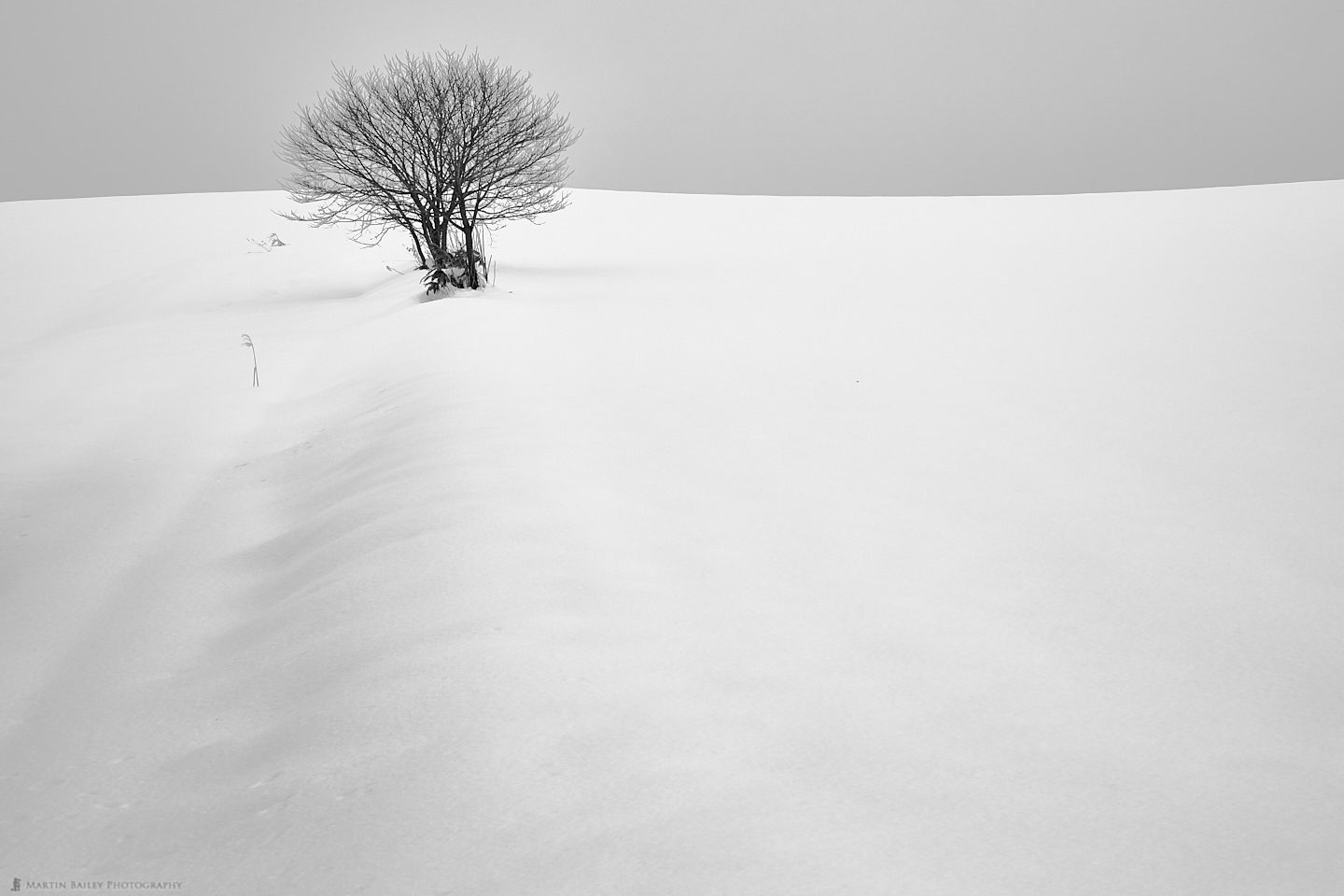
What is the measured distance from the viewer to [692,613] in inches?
128

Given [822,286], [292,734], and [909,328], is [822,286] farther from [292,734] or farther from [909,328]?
[292,734]

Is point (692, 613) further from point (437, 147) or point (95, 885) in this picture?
point (437, 147)

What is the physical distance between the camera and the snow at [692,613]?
216 centimetres

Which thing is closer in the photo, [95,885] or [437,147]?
[95,885]

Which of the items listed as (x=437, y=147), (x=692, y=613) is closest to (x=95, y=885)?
(x=692, y=613)

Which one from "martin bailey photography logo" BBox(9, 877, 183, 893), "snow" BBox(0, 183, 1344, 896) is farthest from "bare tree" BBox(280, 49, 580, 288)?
"martin bailey photography logo" BBox(9, 877, 183, 893)

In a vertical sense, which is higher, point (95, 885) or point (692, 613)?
point (692, 613)

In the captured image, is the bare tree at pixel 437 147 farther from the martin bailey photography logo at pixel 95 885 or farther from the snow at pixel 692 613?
the martin bailey photography logo at pixel 95 885

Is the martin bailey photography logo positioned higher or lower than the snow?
lower

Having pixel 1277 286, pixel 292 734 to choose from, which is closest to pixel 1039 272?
pixel 1277 286

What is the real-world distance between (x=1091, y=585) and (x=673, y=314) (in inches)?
251

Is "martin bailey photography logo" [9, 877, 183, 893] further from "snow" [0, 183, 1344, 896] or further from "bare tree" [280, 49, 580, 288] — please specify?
"bare tree" [280, 49, 580, 288]

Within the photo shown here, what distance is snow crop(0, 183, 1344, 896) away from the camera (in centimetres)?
216

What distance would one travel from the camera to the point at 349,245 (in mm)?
18891
